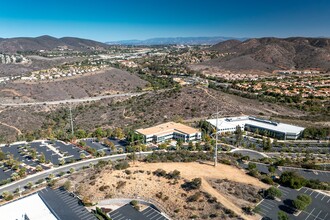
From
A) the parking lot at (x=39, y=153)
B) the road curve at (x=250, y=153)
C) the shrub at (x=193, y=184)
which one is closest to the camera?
the shrub at (x=193, y=184)

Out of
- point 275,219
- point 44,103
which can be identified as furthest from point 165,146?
point 44,103

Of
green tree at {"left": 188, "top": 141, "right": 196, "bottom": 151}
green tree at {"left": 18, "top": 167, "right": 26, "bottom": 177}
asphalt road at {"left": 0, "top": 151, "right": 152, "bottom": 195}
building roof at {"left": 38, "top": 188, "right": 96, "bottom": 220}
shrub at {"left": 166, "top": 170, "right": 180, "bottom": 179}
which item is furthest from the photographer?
green tree at {"left": 188, "top": 141, "right": 196, "bottom": 151}

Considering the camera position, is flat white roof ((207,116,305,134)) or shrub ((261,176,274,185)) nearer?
shrub ((261,176,274,185))

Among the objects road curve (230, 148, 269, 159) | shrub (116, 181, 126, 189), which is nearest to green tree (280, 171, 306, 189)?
road curve (230, 148, 269, 159)

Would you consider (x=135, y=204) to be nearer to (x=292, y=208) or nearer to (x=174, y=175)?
(x=174, y=175)

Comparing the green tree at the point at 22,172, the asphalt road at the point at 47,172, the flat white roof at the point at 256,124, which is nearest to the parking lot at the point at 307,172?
the flat white roof at the point at 256,124

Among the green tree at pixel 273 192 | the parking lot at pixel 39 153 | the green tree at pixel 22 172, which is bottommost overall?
the parking lot at pixel 39 153

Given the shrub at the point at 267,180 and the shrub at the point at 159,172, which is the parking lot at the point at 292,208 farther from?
the shrub at the point at 159,172

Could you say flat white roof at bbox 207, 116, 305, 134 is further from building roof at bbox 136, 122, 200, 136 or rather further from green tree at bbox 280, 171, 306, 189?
green tree at bbox 280, 171, 306, 189
